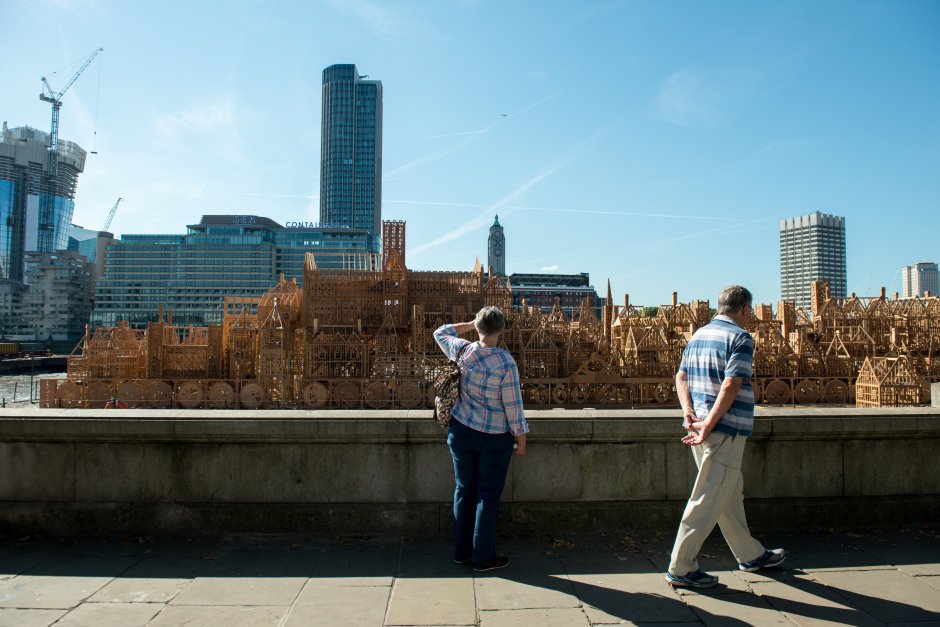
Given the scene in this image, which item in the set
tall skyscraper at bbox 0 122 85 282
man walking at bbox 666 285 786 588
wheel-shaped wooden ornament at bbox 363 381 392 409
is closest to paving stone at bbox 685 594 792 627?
man walking at bbox 666 285 786 588

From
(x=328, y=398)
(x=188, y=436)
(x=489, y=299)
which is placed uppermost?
(x=489, y=299)

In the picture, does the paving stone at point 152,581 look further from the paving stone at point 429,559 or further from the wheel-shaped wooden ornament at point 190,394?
the wheel-shaped wooden ornament at point 190,394

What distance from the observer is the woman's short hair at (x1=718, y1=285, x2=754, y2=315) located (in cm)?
406

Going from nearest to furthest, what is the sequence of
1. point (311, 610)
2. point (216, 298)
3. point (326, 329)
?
point (311, 610) < point (326, 329) < point (216, 298)

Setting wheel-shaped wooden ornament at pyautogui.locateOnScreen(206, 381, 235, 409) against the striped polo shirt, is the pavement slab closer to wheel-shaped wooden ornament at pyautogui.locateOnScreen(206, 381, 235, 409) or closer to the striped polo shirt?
the striped polo shirt

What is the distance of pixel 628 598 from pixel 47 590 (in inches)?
150

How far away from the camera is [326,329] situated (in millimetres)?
28234

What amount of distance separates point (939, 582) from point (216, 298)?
5723 inches

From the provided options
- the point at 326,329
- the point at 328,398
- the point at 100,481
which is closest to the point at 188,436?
the point at 100,481

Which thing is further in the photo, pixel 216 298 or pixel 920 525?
pixel 216 298

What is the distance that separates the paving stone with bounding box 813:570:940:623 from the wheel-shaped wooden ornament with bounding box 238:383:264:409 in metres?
25.2

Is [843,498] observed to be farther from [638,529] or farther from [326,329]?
[326,329]

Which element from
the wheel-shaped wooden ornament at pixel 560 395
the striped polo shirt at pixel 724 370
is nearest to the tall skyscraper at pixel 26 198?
the wheel-shaped wooden ornament at pixel 560 395

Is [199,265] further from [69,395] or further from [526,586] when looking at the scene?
[526,586]
